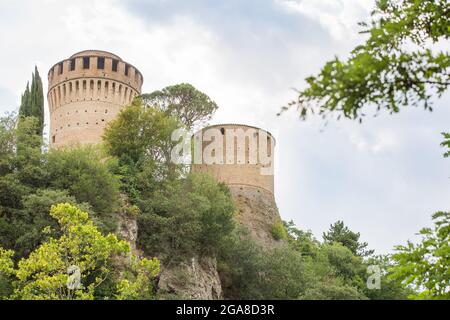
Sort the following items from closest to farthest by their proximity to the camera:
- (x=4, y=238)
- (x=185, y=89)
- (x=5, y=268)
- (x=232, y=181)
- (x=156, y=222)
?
1. (x=5, y=268)
2. (x=4, y=238)
3. (x=156, y=222)
4. (x=232, y=181)
5. (x=185, y=89)

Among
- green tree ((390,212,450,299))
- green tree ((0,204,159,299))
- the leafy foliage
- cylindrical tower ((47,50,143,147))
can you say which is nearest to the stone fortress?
cylindrical tower ((47,50,143,147))

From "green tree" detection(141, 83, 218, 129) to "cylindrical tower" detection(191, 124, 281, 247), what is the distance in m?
2.42

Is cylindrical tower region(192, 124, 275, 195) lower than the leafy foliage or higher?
higher

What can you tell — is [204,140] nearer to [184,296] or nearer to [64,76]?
[64,76]

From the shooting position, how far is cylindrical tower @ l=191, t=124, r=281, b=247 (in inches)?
1454

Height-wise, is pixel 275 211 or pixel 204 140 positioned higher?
pixel 204 140

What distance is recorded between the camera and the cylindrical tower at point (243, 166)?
1454 inches

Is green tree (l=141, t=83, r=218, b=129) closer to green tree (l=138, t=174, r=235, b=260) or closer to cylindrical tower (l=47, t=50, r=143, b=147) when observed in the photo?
cylindrical tower (l=47, t=50, r=143, b=147)

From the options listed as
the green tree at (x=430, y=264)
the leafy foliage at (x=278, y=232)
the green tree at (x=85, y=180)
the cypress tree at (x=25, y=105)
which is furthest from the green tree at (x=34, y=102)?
the green tree at (x=430, y=264)

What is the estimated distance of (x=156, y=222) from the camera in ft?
87.4

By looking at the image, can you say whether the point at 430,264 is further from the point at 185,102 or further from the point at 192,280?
the point at 185,102

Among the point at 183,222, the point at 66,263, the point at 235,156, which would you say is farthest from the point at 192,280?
the point at 235,156

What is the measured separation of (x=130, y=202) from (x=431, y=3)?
70.7ft
